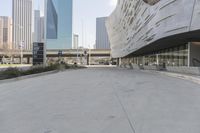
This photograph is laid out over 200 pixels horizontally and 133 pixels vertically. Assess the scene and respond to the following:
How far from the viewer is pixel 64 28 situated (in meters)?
74.1

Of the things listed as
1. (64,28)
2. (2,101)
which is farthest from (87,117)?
(64,28)

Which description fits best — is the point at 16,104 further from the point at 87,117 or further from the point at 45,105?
the point at 87,117

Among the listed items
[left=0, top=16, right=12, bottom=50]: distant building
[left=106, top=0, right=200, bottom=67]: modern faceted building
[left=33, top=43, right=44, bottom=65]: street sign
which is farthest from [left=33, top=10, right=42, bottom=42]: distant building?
[left=0, top=16, right=12, bottom=50]: distant building

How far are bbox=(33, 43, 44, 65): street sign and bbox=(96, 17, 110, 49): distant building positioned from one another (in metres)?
133

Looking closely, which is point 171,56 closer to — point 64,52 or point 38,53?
point 38,53

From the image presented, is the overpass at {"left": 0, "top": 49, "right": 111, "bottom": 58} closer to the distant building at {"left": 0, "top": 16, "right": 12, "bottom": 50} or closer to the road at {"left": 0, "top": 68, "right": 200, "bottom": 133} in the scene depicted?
the distant building at {"left": 0, "top": 16, "right": 12, "bottom": 50}

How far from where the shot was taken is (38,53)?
1513 inches

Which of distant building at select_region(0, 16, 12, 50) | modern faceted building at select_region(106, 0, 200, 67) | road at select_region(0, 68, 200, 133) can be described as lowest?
road at select_region(0, 68, 200, 133)

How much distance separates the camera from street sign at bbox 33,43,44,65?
38.1 metres

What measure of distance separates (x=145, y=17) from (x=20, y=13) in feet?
210

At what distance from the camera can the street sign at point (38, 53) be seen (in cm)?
3806

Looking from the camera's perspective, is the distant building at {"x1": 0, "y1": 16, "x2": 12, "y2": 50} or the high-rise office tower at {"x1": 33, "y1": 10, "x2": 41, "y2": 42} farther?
the distant building at {"x1": 0, "y1": 16, "x2": 12, "y2": 50}

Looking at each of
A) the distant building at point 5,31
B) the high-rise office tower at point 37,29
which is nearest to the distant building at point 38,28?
the high-rise office tower at point 37,29

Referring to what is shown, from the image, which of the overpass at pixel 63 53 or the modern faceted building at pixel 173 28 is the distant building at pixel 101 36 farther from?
the modern faceted building at pixel 173 28
